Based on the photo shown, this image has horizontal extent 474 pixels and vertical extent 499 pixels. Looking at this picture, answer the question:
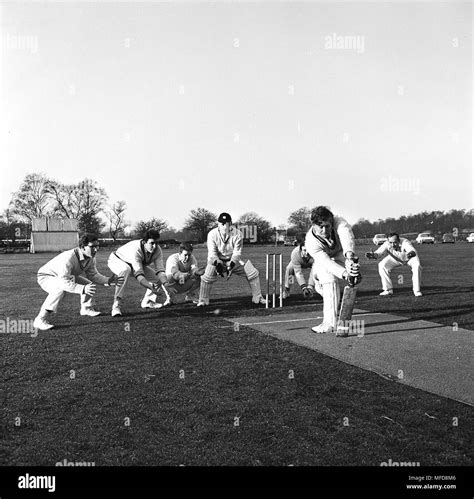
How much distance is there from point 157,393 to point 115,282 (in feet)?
16.0

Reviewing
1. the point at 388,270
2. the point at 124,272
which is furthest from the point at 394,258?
the point at 124,272

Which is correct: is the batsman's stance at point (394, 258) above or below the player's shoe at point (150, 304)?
above

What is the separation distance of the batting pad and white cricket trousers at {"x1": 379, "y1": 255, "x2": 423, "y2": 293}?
3739 mm

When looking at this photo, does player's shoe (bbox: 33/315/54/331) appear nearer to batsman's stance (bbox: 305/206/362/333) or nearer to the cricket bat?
batsman's stance (bbox: 305/206/362/333)

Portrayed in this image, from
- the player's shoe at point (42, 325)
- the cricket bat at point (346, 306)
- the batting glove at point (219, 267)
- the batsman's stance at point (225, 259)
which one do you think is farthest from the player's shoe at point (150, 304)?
the cricket bat at point (346, 306)

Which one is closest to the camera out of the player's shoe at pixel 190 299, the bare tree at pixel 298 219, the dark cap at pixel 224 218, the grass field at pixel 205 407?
the grass field at pixel 205 407

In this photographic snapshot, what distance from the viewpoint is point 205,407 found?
14.4 ft

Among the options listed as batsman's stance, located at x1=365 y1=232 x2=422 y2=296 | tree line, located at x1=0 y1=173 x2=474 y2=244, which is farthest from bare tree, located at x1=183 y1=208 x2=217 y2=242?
batsman's stance, located at x1=365 y1=232 x2=422 y2=296

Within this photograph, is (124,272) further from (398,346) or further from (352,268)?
(398,346)

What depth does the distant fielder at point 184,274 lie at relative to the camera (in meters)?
11.3

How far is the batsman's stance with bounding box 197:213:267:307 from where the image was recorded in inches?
432

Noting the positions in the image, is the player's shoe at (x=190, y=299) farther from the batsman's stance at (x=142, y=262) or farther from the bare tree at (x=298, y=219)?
the bare tree at (x=298, y=219)

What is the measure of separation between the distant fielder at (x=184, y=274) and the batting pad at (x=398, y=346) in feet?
8.88
